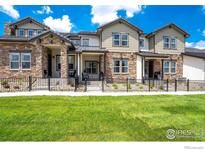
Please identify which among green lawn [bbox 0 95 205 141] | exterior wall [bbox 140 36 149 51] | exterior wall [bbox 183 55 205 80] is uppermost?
exterior wall [bbox 140 36 149 51]

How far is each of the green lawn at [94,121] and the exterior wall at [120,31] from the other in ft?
40.6

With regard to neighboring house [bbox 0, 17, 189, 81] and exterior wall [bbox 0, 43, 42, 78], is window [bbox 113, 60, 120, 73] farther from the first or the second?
exterior wall [bbox 0, 43, 42, 78]

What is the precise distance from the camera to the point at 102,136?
4977 mm

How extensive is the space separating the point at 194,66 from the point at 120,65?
8.39m

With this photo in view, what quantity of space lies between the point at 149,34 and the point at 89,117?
18.2m

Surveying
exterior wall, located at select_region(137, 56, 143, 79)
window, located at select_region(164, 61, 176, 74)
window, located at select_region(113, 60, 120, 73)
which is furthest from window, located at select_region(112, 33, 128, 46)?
window, located at select_region(164, 61, 176, 74)

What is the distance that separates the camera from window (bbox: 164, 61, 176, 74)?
73.3 feet

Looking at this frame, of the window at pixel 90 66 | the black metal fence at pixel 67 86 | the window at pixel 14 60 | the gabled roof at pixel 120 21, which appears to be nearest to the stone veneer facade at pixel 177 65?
the gabled roof at pixel 120 21

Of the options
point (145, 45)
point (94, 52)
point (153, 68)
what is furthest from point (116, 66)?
point (145, 45)

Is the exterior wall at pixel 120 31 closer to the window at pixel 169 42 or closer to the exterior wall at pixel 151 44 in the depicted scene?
the exterior wall at pixel 151 44

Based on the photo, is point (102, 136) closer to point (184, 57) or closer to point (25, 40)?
point (25, 40)

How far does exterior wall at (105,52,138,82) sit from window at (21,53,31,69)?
7.55 m

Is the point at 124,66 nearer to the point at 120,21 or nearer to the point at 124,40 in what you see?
the point at 124,40
